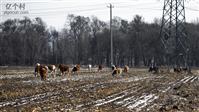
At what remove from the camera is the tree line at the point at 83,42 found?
11056cm

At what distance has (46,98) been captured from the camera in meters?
19.2

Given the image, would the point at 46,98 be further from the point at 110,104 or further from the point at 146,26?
the point at 146,26

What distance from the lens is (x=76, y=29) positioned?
120500 mm

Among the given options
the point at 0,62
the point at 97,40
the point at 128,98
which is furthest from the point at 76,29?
the point at 128,98

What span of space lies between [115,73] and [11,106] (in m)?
30.7

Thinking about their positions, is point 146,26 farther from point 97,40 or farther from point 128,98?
point 128,98

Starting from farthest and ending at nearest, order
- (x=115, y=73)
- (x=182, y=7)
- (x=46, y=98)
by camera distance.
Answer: (x=182, y=7)
(x=115, y=73)
(x=46, y=98)

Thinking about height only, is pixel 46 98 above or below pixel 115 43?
below

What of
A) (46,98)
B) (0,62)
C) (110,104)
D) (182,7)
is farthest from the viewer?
(0,62)

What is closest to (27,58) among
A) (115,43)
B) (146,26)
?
(115,43)

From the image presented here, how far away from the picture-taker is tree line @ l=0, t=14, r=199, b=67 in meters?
111

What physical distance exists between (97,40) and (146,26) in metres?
14.6

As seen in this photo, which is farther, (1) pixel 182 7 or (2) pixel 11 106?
(1) pixel 182 7

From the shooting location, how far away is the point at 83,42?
121 metres
